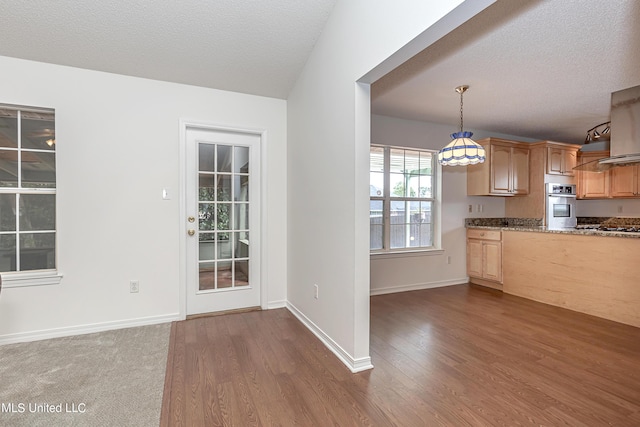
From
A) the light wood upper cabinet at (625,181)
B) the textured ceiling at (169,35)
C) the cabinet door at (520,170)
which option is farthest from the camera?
the light wood upper cabinet at (625,181)

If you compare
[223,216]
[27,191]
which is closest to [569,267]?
[223,216]

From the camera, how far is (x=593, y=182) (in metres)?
5.58

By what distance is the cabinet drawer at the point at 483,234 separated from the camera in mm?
4504

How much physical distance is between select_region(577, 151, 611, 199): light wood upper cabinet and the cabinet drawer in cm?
245

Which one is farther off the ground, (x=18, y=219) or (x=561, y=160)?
(x=561, y=160)

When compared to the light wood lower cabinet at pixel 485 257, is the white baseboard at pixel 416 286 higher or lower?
lower

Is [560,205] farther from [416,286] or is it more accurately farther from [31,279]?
[31,279]

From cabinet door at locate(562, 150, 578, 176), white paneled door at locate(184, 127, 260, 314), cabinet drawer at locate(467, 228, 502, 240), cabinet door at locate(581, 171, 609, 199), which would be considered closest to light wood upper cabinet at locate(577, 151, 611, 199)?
cabinet door at locate(581, 171, 609, 199)

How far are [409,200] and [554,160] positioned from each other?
8.32 ft

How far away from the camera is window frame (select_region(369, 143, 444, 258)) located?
438 cm

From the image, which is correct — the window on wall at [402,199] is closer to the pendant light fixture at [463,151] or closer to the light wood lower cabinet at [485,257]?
the light wood lower cabinet at [485,257]

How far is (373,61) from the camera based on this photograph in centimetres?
204

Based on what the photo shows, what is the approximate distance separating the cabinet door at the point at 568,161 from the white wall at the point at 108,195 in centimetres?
526

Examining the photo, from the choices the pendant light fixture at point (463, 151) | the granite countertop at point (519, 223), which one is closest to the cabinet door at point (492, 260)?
the granite countertop at point (519, 223)
